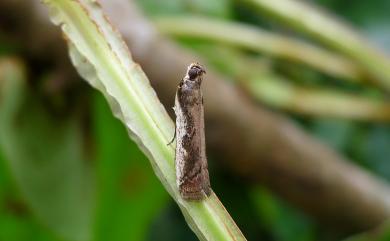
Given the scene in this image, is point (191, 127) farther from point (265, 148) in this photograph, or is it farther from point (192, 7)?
point (192, 7)

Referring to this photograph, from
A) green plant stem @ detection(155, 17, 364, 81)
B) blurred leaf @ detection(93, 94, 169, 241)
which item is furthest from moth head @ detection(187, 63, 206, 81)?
green plant stem @ detection(155, 17, 364, 81)

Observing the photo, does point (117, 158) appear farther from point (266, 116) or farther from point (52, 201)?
point (266, 116)

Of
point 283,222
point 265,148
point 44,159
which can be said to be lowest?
point 283,222

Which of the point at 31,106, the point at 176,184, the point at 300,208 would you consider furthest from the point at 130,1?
the point at 176,184

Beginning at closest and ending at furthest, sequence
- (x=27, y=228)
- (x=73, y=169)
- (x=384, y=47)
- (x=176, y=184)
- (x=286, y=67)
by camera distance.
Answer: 1. (x=176, y=184)
2. (x=27, y=228)
3. (x=73, y=169)
4. (x=286, y=67)
5. (x=384, y=47)

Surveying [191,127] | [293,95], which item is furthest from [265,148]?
[191,127]

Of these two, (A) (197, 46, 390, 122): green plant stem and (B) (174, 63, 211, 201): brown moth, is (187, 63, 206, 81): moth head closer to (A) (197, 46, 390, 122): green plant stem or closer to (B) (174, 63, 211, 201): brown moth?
(B) (174, 63, 211, 201): brown moth

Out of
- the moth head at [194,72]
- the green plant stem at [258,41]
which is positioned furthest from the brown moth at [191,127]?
the green plant stem at [258,41]

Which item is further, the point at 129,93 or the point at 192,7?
the point at 192,7
